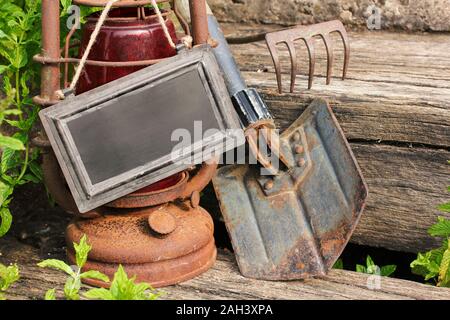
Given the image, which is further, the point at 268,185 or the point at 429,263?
the point at 268,185

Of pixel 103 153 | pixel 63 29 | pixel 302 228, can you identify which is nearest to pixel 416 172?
pixel 302 228

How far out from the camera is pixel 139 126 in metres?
2.40

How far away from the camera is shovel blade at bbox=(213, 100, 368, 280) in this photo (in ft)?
8.79

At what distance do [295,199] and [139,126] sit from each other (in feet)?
2.23

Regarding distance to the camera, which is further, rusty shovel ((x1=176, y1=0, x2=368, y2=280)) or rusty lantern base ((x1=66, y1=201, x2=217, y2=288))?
rusty shovel ((x1=176, y1=0, x2=368, y2=280))

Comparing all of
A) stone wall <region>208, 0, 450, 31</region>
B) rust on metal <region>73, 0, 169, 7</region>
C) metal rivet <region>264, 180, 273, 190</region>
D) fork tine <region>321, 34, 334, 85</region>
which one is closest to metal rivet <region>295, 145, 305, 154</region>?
metal rivet <region>264, 180, 273, 190</region>

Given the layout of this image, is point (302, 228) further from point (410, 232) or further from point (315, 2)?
point (315, 2)

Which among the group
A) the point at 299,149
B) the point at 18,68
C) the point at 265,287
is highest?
the point at 18,68

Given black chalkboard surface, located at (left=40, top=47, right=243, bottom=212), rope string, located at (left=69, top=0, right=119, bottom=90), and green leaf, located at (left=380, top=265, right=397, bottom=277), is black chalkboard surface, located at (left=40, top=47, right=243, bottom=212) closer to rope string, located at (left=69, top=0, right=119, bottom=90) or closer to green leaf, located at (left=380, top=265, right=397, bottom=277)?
rope string, located at (left=69, top=0, right=119, bottom=90)

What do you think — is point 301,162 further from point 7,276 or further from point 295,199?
point 7,276

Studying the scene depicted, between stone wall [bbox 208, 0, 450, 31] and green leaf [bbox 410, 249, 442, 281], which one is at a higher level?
stone wall [bbox 208, 0, 450, 31]

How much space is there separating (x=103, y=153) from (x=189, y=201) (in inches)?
17.0

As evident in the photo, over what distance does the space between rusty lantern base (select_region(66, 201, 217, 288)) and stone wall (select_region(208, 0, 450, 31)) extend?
5.81ft

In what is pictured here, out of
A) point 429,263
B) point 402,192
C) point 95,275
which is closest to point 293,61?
point 402,192
